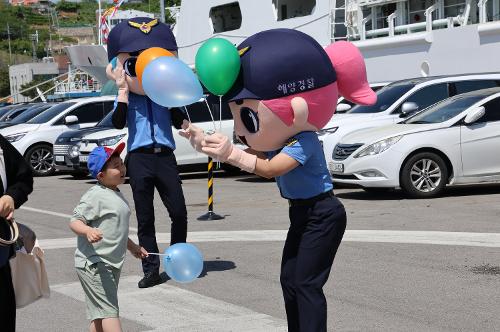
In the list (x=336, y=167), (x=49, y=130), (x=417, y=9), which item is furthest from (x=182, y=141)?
(x=417, y=9)

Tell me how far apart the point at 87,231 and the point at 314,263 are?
1.40 m

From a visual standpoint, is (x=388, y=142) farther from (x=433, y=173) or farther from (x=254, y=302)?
(x=254, y=302)

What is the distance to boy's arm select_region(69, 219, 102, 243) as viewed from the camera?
5534mm

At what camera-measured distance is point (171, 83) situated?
200 inches

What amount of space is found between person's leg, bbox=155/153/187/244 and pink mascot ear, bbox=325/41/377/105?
9.57ft

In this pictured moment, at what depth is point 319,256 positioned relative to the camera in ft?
17.2

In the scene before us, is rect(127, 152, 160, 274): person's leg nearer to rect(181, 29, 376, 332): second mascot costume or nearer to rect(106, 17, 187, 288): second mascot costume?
rect(106, 17, 187, 288): second mascot costume

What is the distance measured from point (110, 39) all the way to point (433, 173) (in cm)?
709

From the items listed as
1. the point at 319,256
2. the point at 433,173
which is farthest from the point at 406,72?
the point at 319,256

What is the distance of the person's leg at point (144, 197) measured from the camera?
8.13 m

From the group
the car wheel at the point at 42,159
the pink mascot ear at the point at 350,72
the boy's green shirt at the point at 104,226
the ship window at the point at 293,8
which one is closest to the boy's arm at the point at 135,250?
the boy's green shirt at the point at 104,226

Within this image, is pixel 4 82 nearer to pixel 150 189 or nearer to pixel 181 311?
pixel 150 189

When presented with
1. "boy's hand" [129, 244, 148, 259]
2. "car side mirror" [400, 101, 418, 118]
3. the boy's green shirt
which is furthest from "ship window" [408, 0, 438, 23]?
the boy's green shirt

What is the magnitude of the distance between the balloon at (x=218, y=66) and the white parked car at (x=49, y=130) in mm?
17670
